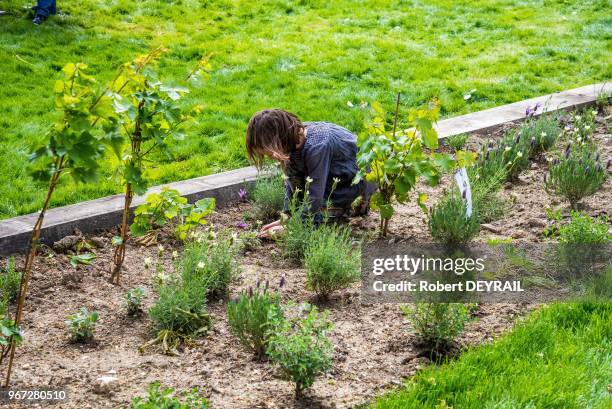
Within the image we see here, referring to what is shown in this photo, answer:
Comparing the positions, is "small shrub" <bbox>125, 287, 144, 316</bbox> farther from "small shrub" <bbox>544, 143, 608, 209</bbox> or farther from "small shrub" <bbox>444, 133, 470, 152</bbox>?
"small shrub" <bbox>444, 133, 470, 152</bbox>

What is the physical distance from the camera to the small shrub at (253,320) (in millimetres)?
3656

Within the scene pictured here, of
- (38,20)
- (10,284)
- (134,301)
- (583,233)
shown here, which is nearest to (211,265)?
(134,301)

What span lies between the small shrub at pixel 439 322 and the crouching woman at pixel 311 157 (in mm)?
1163

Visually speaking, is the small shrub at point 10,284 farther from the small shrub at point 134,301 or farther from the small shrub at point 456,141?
the small shrub at point 456,141

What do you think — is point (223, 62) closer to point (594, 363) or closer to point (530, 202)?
point (530, 202)

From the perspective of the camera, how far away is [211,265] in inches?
167

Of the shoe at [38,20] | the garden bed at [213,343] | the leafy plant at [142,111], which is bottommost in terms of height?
the garden bed at [213,343]

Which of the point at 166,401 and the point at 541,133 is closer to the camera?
the point at 166,401

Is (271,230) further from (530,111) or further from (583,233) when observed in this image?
(530,111)

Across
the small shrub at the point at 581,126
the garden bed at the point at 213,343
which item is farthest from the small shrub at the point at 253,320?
the small shrub at the point at 581,126

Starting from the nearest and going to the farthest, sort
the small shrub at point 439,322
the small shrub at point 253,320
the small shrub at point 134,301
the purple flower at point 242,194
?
the small shrub at point 253,320
the small shrub at point 439,322
the small shrub at point 134,301
the purple flower at point 242,194

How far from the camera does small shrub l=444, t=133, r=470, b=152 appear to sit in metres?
6.20

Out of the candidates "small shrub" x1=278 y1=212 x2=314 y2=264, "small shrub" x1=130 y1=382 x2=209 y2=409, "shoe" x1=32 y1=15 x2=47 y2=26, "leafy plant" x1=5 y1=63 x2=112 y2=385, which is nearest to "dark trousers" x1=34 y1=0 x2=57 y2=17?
"shoe" x1=32 y1=15 x2=47 y2=26

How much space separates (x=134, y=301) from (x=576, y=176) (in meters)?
2.69
